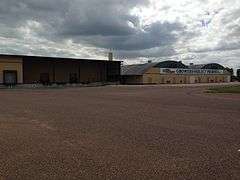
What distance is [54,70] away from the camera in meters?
72.1

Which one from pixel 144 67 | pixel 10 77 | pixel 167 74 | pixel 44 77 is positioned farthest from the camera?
pixel 167 74

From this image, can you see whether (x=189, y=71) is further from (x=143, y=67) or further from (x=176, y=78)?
(x=143, y=67)

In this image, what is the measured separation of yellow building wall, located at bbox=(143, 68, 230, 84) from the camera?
284ft

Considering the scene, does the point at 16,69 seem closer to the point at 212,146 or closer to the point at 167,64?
the point at 167,64

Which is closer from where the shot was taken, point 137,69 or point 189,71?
point 137,69

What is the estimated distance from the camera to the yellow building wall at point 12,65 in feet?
202

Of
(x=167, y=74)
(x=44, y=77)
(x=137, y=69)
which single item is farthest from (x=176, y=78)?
(x=44, y=77)

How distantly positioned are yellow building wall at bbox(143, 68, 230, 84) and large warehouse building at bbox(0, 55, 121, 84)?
914 cm

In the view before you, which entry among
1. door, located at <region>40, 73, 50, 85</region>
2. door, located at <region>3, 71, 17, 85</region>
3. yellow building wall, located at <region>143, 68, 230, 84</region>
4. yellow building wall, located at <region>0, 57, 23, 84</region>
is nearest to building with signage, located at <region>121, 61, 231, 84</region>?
yellow building wall, located at <region>143, 68, 230, 84</region>

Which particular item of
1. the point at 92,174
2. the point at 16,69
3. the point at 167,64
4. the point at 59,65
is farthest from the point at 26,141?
the point at 167,64

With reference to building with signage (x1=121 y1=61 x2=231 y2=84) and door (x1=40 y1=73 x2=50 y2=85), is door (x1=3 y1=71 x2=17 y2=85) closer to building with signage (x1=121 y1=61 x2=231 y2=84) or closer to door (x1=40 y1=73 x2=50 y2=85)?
door (x1=40 y1=73 x2=50 y2=85)

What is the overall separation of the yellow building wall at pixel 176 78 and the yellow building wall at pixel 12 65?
29702 mm

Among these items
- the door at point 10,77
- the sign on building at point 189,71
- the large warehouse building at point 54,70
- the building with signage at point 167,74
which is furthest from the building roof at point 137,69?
the door at point 10,77

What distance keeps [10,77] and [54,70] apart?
434 inches
